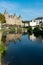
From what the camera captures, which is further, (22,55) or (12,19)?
(12,19)

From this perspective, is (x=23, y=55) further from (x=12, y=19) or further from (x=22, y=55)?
(x=12, y=19)

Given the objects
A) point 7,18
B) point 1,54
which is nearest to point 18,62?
point 1,54

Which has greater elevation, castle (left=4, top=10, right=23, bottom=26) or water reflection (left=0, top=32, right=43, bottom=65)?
castle (left=4, top=10, right=23, bottom=26)

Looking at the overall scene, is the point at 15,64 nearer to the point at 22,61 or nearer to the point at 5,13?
the point at 22,61

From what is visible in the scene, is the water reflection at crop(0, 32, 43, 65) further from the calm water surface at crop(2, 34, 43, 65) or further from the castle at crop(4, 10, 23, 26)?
the castle at crop(4, 10, 23, 26)

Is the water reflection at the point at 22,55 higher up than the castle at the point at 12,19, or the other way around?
the castle at the point at 12,19

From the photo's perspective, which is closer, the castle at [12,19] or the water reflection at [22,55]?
the water reflection at [22,55]

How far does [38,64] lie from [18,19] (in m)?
78.2

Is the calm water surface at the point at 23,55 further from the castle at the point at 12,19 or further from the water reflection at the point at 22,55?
the castle at the point at 12,19

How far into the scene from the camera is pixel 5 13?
3317 inches

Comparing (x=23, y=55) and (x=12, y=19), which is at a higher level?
(x=12, y=19)

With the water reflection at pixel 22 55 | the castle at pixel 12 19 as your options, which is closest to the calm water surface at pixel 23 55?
the water reflection at pixel 22 55

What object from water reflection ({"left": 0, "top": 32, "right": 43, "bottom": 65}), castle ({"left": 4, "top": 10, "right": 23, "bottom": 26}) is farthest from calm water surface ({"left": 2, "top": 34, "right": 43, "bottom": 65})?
castle ({"left": 4, "top": 10, "right": 23, "bottom": 26})

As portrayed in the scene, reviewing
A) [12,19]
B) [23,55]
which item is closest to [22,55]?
[23,55]
